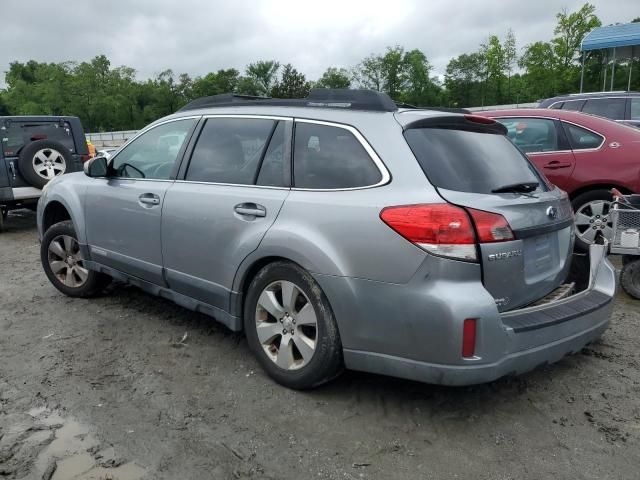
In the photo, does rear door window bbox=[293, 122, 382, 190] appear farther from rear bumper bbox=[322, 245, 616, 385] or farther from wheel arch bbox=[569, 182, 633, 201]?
wheel arch bbox=[569, 182, 633, 201]

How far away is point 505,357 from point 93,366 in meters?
2.65

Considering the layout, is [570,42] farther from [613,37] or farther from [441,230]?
[441,230]

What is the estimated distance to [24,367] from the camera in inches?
148

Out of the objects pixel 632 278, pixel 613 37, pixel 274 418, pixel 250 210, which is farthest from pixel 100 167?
pixel 613 37

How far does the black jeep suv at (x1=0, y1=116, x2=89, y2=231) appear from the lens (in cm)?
903

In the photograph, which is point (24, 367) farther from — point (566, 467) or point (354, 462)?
point (566, 467)

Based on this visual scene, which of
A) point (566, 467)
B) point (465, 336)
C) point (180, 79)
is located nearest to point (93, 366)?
point (465, 336)

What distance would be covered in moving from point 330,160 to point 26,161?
7.52 m

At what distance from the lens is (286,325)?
3273 mm

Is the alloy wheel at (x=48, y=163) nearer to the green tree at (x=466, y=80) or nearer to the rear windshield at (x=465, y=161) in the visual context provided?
the rear windshield at (x=465, y=161)

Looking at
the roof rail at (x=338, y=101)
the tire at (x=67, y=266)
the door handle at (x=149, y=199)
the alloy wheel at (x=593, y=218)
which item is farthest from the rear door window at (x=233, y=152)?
the alloy wheel at (x=593, y=218)

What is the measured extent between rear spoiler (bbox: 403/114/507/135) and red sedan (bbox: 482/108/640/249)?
318cm

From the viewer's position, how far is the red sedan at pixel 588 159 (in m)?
6.23

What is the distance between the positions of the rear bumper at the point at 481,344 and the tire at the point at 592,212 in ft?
11.8
